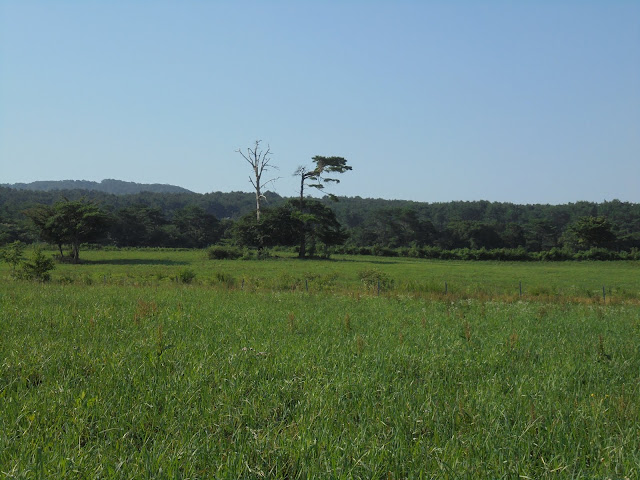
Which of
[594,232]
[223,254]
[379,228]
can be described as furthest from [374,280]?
[379,228]

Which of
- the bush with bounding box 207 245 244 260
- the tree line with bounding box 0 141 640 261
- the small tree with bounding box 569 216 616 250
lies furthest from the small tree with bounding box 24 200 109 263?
the small tree with bounding box 569 216 616 250

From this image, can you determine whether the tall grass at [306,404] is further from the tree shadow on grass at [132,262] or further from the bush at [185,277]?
the tree shadow on grass at [132,262]

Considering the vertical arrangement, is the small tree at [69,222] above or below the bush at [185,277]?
above

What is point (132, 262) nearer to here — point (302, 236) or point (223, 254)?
point (223, 254)

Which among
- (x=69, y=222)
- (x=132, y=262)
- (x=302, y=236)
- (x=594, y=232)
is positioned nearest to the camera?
(x=132, y=262)

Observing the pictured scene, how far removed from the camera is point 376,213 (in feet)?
383

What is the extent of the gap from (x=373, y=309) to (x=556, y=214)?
5260 inches

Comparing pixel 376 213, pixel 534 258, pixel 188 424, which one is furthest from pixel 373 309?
pixel 376 213

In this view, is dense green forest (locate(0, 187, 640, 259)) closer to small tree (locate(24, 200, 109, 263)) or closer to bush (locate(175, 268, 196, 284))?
small tree (locate(24, 200, 109, 263))

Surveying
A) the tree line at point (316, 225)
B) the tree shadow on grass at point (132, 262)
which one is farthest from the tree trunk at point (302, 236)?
the tree shadow on grass at point (132, 262)

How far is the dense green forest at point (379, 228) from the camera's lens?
2635 inches

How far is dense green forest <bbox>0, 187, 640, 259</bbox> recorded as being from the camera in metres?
66.9

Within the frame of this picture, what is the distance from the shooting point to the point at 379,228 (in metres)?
113

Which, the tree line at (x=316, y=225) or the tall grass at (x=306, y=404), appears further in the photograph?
the tree line at (x=316, y=225)
